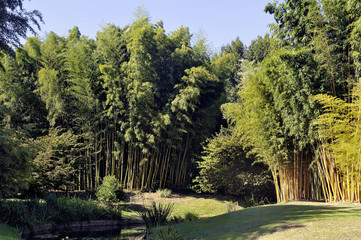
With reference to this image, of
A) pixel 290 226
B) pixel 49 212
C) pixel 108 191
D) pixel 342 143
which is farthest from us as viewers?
pixel 108 191

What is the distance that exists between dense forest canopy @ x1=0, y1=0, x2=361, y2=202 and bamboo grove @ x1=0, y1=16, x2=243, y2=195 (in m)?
0.06

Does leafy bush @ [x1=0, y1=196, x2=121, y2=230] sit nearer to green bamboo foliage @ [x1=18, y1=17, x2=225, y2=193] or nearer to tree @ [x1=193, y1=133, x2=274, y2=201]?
green bamboo foliage @ [x1=18, y1=17, x2=225, y2=193]

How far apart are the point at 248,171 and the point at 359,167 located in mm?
6714

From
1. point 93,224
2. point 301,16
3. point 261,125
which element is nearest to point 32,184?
point 93,224

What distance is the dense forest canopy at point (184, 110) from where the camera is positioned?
25.8ft

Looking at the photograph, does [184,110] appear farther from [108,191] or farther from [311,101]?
[311,101]

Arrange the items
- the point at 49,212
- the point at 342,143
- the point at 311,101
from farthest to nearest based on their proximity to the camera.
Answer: the point at 49,212 < the point at 311,101 < the point at 342,143

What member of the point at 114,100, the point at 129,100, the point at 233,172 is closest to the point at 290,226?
the point at 233,172

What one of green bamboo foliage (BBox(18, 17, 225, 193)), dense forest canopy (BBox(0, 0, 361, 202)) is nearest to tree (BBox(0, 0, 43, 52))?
dense forest canopy (BBox(0, 0, 361, 202))

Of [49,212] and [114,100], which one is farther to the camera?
[114,100]

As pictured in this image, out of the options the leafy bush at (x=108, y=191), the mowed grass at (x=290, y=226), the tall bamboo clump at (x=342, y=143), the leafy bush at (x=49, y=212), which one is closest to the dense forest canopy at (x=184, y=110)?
the tall bamboo clump at (x=342, y=143)

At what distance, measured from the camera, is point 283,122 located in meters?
8.94

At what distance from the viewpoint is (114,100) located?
14008 mm

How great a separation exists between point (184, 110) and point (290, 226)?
1055 cm
